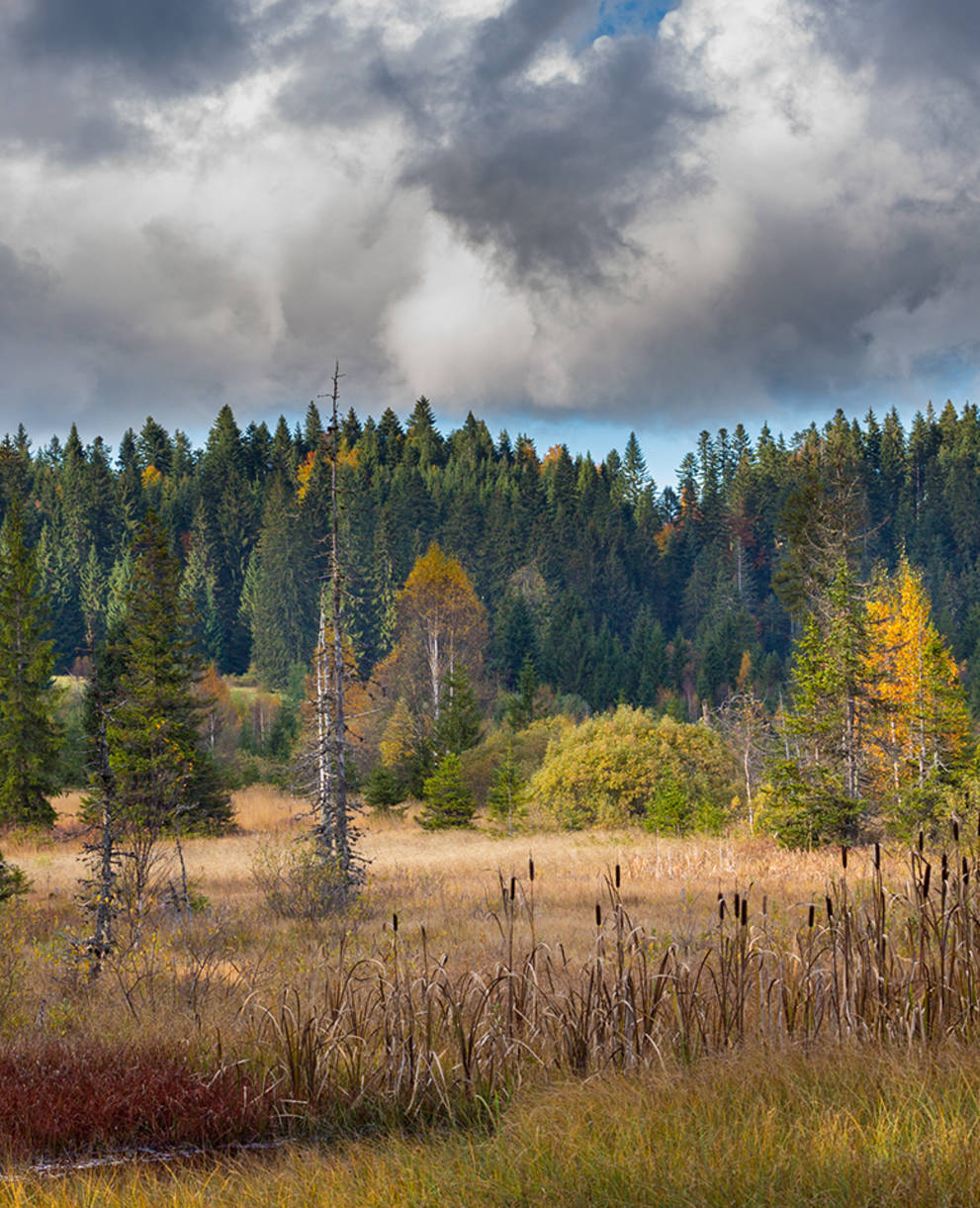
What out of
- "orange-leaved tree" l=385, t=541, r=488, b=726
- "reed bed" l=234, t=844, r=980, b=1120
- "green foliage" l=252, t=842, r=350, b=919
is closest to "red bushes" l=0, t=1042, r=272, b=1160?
"reed bed" l=234, t=844, r=980, b=1120

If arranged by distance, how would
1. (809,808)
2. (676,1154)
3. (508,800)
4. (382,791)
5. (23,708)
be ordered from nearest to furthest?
(676,1154), (809,808), (23,708), (508,800), (382,791)

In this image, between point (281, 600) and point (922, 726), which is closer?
point (922, 726)

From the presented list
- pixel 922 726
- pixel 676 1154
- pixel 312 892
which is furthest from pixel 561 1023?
pixel 922 726

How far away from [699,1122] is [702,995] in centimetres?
136

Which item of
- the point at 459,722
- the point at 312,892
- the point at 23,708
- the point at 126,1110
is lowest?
the point at 312,892

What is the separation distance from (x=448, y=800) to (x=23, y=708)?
12.3 metres

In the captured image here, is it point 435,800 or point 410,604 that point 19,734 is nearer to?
point 435,800

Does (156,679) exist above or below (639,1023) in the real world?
above

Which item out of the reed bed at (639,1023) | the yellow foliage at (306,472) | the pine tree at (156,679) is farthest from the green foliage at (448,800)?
the yellow foliage at (306,472)

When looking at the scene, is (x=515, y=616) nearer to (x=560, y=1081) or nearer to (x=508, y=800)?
(x=508, y=800)

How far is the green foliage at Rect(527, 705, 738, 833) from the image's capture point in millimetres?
27656

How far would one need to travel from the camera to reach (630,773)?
27.8m

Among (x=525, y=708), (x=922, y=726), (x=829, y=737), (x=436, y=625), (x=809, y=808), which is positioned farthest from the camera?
(x=436, y=625)

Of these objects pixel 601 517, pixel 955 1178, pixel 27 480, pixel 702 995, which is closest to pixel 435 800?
pixel 702 995
